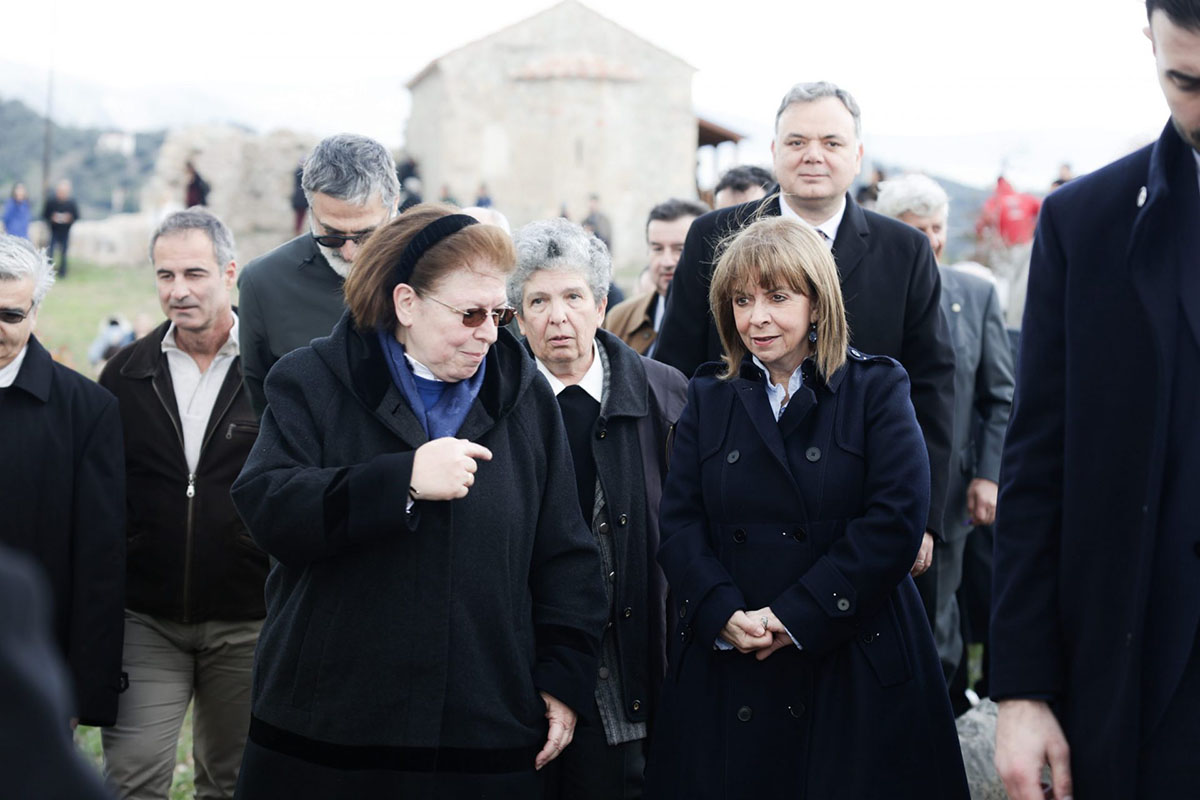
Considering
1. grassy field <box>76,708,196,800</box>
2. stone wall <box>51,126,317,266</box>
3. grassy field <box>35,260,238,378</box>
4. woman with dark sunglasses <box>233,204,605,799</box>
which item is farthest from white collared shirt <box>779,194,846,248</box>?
stone wall <box>51,126,317,266</box>

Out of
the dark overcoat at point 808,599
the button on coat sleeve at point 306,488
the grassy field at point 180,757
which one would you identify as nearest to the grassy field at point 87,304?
the grassy field at point 180,757

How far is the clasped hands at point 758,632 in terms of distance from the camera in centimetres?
310

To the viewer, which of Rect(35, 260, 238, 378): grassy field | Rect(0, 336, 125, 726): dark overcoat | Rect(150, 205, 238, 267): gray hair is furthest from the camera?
Rect(35, 260, 238, 378): grassy field

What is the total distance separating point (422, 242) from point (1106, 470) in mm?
1748

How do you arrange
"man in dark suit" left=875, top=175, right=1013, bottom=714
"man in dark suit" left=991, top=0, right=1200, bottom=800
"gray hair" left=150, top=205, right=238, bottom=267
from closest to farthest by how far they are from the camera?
"man in dark suit" left=991, top=0, right=1200, bottom=800 → "gray hair" left=150, top=205, right=238, bottom=267 → "man in dark suit" left=875, top=175, right=1013, bottom=714

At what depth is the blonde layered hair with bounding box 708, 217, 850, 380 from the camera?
334 cm

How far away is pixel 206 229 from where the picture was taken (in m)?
4.61

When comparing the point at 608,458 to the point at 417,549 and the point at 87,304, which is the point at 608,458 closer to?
the point at 417,549

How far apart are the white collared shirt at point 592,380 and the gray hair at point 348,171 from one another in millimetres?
950

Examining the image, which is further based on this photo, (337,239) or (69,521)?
(337,239)

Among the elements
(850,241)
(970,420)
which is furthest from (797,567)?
(970,420)

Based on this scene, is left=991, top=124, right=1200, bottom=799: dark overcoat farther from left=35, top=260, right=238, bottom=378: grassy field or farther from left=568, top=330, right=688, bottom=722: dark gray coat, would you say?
left=35, top=260, right=238, bottom=378: grassy field

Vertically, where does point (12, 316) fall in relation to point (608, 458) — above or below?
above

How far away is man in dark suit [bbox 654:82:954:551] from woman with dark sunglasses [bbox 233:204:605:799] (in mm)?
1097
